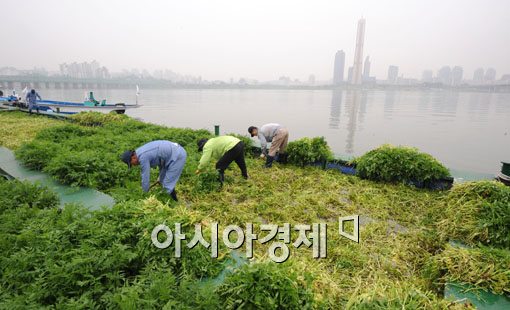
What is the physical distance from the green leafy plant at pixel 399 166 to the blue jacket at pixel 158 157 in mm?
4510

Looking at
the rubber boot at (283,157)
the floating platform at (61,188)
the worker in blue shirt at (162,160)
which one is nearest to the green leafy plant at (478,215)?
the rubber boot at (283,157)

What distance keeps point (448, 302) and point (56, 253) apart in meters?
3.84

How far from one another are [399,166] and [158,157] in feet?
17.5

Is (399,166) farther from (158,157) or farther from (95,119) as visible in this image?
(95,119)

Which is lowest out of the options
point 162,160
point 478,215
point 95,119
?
point 478,215

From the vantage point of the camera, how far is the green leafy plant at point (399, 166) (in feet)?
21.2

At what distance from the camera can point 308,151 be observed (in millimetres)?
7973

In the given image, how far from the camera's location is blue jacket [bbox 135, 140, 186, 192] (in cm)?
492

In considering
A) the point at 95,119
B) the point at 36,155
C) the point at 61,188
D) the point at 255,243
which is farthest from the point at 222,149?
the point at 95,119

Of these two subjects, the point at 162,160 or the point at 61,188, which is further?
the point at 61,188

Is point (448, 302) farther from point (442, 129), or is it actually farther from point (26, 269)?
point (442, 129)

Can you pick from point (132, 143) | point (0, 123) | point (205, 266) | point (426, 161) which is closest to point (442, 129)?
point (426, 161)

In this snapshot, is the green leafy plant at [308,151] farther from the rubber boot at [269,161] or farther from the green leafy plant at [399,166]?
the green leafy plant at [399,166]

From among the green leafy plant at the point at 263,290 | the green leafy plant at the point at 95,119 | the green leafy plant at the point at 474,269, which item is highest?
the green leafy plant at the point at 95,119
